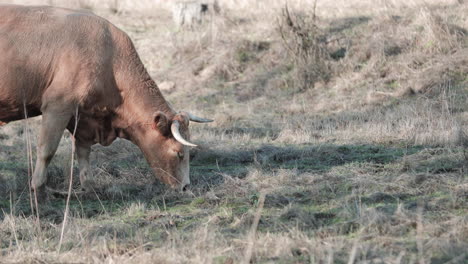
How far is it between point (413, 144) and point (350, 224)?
4183 millimetres

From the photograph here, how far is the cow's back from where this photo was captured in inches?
321

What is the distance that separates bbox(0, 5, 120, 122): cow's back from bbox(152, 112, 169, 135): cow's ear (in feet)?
2.32

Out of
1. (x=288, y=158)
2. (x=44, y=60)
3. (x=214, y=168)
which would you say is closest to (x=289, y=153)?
(x=288, y=158)

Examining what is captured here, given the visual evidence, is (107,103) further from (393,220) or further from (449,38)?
(449,38)

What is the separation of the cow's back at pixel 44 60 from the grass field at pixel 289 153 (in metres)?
1.20

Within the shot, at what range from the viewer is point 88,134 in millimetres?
8984

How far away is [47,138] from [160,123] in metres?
→ 1.34

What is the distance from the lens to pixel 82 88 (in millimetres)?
8188

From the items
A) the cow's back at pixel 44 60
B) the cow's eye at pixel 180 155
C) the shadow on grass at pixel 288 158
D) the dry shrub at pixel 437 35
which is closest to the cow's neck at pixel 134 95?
the cow's back at pixel 44 60

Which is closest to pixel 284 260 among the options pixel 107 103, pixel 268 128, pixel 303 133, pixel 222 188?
pixel 222 188

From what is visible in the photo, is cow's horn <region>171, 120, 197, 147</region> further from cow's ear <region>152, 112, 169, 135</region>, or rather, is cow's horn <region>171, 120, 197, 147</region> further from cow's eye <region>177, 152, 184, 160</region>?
cow's eye <region>177, 152, 184, 160</region>

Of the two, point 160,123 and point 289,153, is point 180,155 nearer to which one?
point 160,123

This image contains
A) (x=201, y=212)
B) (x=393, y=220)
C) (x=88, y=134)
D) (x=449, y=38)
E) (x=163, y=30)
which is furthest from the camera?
(x=163, y=30)

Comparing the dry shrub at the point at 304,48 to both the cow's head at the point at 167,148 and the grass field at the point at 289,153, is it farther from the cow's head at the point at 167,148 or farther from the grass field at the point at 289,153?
the cow's head at the point at 167,148
